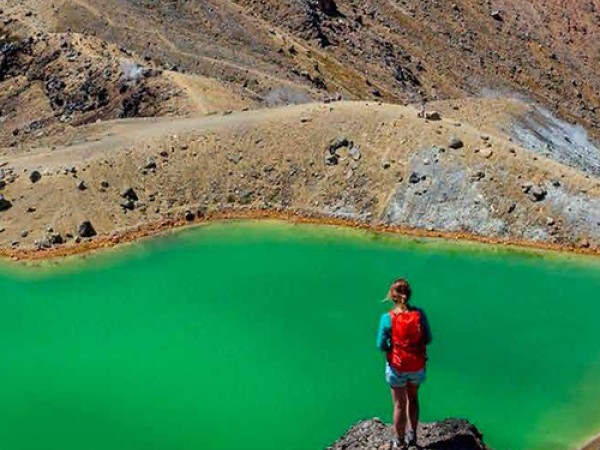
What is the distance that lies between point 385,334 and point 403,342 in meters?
0.31

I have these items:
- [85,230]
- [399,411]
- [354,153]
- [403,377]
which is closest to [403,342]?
[403,377]

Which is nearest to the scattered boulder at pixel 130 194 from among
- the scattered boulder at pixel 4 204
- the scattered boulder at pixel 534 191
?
the scattered boulder at pixel 4 204

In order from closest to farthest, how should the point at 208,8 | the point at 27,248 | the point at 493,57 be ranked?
the point at 27,248, the point at 208,8, the point at 493,57

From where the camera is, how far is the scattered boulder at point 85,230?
3569 cm

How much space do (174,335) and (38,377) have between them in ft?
13.1

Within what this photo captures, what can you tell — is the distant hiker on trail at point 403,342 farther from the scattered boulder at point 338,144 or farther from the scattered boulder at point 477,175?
the scattered boulder at point 338,144

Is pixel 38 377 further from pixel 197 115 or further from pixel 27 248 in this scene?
pixel 197 115

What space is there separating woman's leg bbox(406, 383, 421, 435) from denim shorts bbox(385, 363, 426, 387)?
0.41ft

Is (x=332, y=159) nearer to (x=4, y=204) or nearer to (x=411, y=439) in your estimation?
(x=4, y=204)

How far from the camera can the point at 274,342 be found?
2778 centimetres

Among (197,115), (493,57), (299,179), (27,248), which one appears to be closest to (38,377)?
(27,248)

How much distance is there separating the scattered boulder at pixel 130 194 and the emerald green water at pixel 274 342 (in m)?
2.84

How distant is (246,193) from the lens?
38.0 metres

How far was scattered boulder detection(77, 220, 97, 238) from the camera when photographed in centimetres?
3569
